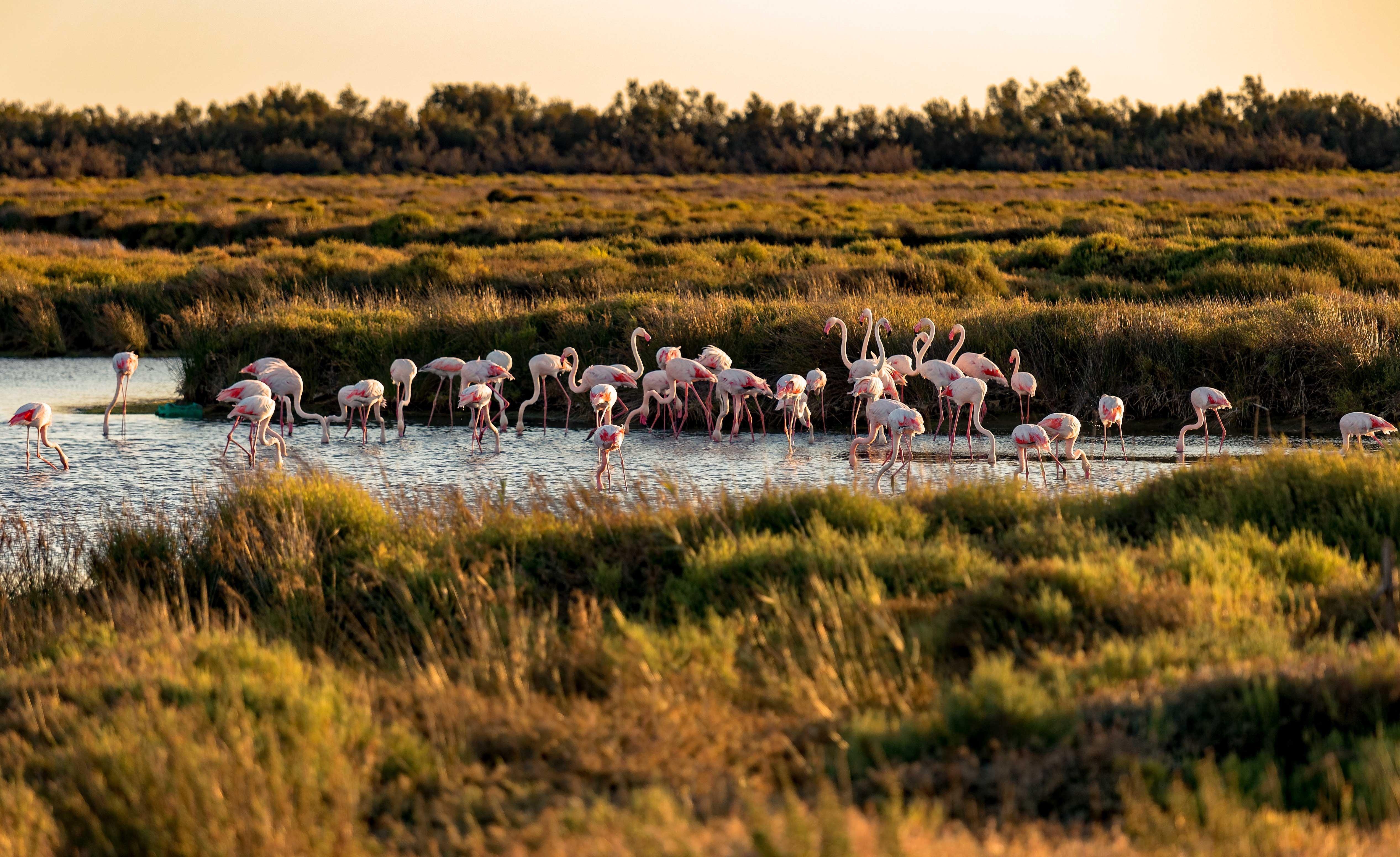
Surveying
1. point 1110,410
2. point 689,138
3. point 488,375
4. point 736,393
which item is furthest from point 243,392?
point 689,138

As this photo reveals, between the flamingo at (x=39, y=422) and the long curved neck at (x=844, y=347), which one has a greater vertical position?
the long curved neck at (x=844, y=347)

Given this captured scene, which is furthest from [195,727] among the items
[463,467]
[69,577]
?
[463,467]

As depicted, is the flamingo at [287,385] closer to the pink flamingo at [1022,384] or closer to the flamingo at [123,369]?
the flamingo at [123,369]

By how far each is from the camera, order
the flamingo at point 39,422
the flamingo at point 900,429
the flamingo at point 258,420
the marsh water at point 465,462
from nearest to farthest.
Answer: the flamingo at point 900,429 → the marsh water at point 465,462 → the flamingo at point 39,422 → the flamingo at point 258,420

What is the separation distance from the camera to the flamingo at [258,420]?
35.1 feet

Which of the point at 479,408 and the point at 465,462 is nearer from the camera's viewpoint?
the point at 465,462

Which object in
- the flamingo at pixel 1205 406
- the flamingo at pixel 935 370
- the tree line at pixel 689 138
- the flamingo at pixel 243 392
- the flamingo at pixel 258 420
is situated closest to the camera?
the flamingo at pixel 1205 406

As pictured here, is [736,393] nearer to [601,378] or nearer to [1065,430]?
[601,378]

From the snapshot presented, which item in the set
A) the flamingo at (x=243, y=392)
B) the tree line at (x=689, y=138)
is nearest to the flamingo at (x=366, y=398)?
the flamingo at (x=243, y=392)

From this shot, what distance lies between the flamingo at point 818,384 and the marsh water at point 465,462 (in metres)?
0.27

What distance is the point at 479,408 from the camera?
11.7 m

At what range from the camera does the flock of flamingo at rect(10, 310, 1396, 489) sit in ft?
32.8

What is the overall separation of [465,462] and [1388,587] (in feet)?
25.7

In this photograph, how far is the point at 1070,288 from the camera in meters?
19.0
